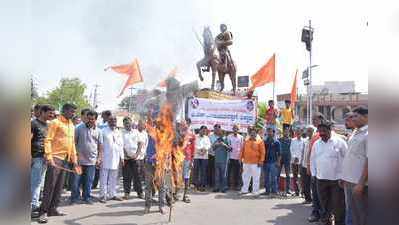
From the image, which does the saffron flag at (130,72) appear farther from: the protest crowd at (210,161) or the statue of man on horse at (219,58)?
the protest crowd at (210,161)

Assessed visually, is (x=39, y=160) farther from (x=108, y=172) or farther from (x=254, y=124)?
(x=254, y=124)

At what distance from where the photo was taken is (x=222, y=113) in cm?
1123

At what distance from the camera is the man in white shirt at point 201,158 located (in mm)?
10008

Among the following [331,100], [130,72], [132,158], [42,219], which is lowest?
[42,219]

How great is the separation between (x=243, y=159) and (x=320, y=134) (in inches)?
153

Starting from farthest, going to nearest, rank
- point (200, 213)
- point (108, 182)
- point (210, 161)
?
point (210, 161), point (108, 182), point (200, 213)

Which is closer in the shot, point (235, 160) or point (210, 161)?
point (210, 161)

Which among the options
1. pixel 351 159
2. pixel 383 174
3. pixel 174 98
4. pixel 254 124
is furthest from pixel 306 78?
pixel 383 174

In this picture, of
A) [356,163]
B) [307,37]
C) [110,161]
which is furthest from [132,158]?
[307,37]

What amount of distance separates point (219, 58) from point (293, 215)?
7.52 metres

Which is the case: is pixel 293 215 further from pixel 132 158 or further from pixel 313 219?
pixel 132 158

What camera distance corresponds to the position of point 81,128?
25.5 feet

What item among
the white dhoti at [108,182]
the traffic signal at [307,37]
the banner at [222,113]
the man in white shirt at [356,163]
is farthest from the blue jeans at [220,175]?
the traffic signal at [307,37]

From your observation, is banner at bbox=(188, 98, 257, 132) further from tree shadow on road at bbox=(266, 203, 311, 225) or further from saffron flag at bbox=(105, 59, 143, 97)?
tree shadow on road at bbox=(266, 203, 311, 225)
